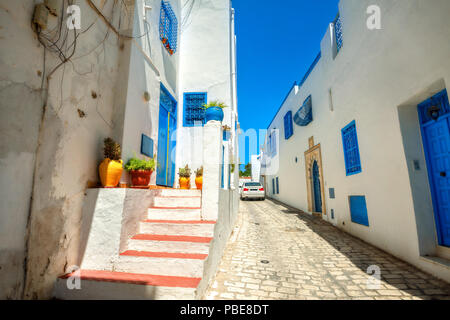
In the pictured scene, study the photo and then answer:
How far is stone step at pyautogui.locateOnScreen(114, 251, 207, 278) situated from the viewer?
2.39 meters

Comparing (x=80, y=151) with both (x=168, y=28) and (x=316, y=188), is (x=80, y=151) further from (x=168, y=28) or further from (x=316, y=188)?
(x=316, y=188)

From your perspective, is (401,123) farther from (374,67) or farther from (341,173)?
(341,173)

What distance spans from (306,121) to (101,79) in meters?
7.41

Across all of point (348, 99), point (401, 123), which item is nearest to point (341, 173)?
point (348, 99)

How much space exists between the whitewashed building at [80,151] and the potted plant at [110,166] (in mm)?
196

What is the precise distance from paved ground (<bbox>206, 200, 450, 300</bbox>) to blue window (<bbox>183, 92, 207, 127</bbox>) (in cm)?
381

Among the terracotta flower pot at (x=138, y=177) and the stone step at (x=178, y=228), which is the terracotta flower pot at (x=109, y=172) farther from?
the stone step at (x=178, y=228)

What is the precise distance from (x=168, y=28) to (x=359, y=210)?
729 cm

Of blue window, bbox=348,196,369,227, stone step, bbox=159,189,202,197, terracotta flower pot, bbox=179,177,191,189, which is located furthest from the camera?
terracotta flower pot, bbox=179,177,191,189

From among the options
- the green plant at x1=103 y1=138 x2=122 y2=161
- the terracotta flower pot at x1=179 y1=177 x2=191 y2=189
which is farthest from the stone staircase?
the terracotta flower pot at x1=179 y1=177 x2=191 y2=189

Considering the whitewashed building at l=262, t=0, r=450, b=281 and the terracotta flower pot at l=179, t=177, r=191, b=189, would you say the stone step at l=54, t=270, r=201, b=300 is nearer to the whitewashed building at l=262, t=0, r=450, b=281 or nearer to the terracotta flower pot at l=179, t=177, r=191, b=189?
the terracotta flower pot at l=179, t=177, r=191, b=189

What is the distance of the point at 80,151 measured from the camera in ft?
9.37

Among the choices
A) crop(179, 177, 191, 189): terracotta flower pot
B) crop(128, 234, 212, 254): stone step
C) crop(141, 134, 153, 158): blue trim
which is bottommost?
crop(128, 234, 212, 254): stone step

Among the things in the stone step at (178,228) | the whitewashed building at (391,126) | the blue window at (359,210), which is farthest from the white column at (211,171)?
the blue window at (359,210)
